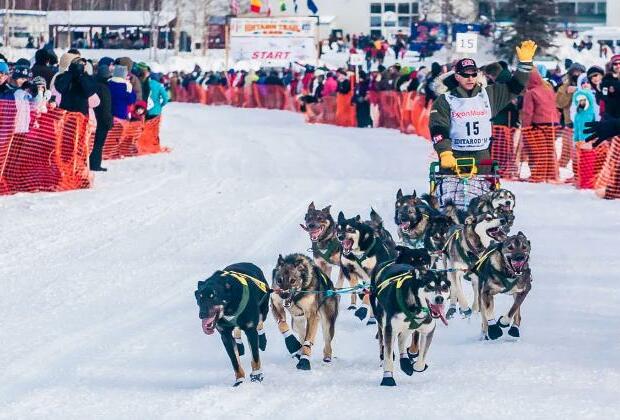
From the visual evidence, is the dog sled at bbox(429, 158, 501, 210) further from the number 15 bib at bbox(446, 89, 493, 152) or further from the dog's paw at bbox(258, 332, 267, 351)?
the dog's paw at bbox(258, 332, 267, 351)

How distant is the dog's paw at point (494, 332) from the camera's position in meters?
6.98

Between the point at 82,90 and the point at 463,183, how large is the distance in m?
8.37

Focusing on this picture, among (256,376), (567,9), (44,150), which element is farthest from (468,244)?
(567,9)

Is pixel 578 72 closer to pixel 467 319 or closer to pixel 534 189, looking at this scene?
pixel 534 189

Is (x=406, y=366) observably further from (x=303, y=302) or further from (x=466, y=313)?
(x=466, y=313)

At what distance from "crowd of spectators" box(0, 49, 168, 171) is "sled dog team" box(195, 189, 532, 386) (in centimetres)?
748

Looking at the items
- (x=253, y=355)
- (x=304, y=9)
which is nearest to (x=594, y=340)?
(x=253, y=355)

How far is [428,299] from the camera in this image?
230 inches

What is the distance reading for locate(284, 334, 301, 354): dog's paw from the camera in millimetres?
6469

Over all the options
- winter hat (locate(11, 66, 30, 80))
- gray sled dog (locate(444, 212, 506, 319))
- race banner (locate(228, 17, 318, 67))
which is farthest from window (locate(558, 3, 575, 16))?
gray sled dog (locate(444, 212, 506, 319))

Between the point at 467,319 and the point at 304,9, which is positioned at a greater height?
the point at 304,9

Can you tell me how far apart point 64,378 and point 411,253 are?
1.81 m

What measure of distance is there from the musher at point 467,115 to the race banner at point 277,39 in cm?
3529

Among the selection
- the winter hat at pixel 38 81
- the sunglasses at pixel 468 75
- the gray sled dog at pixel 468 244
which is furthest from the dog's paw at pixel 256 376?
the winter hat at pixel 38 81
